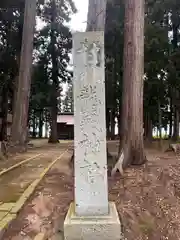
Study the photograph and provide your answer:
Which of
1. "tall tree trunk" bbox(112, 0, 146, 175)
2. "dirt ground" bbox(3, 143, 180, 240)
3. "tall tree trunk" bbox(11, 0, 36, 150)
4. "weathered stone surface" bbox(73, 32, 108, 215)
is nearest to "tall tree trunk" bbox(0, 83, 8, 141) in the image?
"tall tree trunk" bbox(11, 0, 36, 150)

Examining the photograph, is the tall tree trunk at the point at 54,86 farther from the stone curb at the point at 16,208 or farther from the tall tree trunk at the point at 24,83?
the stone curb at the point at 16,208

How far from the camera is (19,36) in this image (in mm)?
20812

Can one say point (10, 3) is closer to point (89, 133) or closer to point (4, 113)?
point (4, 113)

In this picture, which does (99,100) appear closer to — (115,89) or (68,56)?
(115,89)

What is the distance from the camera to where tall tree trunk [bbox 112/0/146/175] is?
25.5ft

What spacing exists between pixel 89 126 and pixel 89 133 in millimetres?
93

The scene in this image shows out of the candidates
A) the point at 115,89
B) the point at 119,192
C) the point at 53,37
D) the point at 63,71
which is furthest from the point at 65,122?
the point at 119,192

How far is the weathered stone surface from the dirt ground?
924 millimetres

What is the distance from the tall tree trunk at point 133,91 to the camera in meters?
7.78

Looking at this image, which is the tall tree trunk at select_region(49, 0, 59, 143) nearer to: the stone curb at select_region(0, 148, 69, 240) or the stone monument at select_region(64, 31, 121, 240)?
the stone curb at select_region(0, 148, 69, 240)

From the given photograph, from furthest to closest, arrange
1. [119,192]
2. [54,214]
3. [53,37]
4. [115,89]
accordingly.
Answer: [53,37]
[115,89]
[119,192]
[54,214]

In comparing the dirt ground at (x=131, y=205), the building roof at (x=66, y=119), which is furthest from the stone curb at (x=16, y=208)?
the building roof at (x=66, y=119)

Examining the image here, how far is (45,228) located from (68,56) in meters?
26.1

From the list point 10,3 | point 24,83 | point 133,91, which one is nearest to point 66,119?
point 10,3
